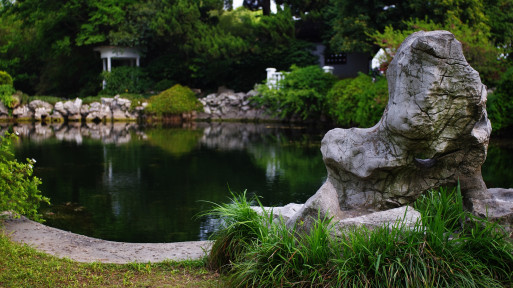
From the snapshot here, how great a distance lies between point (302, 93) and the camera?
20.8m

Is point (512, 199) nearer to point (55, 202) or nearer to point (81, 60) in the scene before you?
point (55, 202)

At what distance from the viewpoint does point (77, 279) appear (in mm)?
4160

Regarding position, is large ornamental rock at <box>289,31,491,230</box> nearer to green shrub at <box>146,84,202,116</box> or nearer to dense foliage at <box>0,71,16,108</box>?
green shrub at <box>146,84,202,116</box>

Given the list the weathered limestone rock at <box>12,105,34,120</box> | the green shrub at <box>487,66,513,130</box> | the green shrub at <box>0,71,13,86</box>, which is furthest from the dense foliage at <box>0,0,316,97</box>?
the green shrub at <box>487,66,513,130</box>

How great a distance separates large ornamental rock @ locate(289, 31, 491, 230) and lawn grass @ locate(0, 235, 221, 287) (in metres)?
0.95

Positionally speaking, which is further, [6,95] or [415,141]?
[6,95]

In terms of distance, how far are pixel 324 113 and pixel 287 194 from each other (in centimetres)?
1347

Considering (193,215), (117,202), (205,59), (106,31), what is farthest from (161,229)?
(106,31)

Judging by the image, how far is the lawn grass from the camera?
406 cm

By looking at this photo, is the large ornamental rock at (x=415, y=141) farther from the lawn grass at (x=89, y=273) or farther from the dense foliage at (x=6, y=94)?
the dense foliage at (x=6, y=94)

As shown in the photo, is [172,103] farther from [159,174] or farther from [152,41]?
[159,174]

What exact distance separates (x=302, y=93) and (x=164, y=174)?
11.0 metres

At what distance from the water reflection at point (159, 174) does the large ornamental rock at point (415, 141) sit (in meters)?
2.46

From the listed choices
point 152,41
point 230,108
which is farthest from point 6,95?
point 230,108
